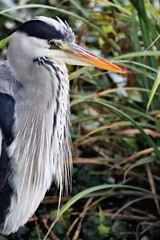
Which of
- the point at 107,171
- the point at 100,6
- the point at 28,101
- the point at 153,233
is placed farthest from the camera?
the point at 100,6

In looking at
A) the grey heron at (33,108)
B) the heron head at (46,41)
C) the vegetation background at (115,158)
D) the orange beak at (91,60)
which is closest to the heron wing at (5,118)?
the grey heron at (33,108)

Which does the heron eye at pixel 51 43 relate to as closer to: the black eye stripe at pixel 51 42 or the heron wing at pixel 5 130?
the black eye stripe at pixel 51 42

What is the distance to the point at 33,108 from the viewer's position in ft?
5.29

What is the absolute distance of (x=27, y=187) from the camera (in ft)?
5.57

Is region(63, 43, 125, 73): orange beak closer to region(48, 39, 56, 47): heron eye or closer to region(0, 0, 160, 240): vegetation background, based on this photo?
region(48, 39, 56, 47): heron eye

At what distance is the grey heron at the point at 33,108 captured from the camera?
5.01 ft

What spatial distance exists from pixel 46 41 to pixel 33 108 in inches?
9.2

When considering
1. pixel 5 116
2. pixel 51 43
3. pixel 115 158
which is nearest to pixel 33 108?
pixel 5 116

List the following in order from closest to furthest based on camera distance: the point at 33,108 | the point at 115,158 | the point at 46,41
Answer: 1. the point at 46,41
2. the point at 33,108
3. the point at 115,158

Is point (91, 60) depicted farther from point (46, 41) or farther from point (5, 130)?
point (5, 130)

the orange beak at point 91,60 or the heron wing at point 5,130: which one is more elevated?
the orange beak at point 91,60

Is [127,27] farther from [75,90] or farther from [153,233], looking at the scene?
[153,233]

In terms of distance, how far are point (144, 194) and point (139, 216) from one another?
0.11m

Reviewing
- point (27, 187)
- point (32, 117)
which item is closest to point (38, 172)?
point (27, 187)
